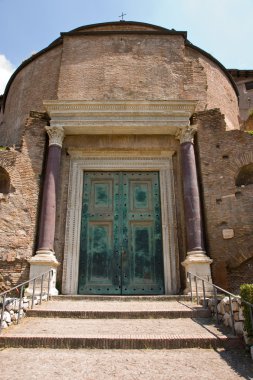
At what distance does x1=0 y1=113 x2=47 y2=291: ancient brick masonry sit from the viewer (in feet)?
25.9

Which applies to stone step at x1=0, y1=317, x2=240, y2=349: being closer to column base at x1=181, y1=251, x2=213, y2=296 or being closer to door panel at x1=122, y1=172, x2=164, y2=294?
column base at x1=181, y1=251, x2=213, y2=296

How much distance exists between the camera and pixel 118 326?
205 inches

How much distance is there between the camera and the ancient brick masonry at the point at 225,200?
25.9ft

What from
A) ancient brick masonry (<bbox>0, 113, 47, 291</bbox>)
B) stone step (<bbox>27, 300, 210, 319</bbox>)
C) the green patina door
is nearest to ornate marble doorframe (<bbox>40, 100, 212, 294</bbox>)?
the green patina door

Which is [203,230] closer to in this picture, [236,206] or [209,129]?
[236,206]

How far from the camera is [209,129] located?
30.7 feet

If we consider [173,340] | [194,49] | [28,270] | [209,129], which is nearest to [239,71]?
[194,49]

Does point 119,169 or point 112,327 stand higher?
point 119,169

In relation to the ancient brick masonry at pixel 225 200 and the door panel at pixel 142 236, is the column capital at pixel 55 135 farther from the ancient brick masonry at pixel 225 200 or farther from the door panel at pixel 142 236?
the ancient brick masonry at pixel 225 200

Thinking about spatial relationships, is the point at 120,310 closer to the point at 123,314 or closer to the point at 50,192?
the point at 123,314

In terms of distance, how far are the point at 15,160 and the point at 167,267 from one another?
4802mm

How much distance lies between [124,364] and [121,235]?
16.6ft

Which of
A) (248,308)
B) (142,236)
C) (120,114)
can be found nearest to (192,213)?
(142,236)

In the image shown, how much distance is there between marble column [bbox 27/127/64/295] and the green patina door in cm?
97
